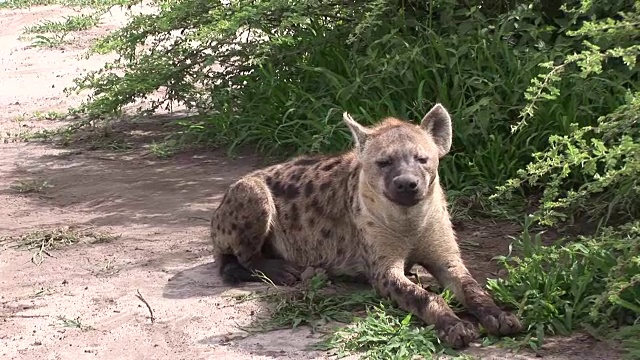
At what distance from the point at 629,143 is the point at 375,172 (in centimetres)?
112

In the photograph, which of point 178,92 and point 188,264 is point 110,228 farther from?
point 178,92

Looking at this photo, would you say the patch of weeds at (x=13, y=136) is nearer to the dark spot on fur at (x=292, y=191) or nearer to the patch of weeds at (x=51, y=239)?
the patch of weeds at (x=51, y=239)

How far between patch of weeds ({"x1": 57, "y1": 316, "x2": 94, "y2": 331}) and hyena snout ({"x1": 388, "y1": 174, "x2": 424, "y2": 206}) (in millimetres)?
1321

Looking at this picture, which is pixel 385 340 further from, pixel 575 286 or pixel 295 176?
pixel 295 176

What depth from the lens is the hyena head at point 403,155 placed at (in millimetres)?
3967

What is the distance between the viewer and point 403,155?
13.3 ft

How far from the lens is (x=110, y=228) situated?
17.3 ft

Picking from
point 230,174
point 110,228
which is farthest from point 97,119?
point 110,228

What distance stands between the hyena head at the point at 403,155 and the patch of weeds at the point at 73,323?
1.31 meters

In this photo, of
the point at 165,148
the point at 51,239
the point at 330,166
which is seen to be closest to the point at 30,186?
the point at 165,148

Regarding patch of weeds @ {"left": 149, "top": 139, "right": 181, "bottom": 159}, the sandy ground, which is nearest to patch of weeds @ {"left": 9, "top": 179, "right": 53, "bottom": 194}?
the sandy ground

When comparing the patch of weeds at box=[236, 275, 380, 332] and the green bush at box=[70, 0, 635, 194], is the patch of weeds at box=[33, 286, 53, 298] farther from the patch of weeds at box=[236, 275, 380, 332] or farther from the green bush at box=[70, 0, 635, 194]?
the green bush at box=[70, 0, 635, 194]

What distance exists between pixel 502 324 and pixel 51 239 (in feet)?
8.33

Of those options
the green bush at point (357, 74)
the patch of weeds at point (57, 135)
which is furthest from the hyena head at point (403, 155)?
the patch of weeds at point (57, 135)
